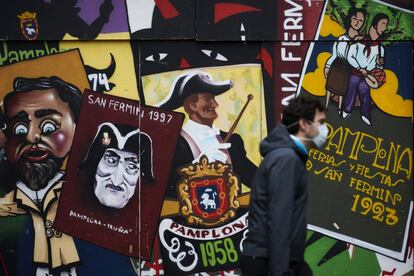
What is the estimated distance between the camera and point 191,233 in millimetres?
6438

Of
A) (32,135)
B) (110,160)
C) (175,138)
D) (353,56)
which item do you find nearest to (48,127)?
(32,135)

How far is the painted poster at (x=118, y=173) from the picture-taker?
6.43m

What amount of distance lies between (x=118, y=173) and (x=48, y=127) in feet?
2.56

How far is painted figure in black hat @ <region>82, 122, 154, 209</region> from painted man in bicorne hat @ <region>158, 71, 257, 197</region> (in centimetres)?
31

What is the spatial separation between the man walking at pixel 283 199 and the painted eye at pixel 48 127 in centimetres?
294

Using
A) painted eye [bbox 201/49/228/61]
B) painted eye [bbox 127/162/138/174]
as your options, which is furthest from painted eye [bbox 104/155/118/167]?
painted eye [bbox 201/49/228/61]

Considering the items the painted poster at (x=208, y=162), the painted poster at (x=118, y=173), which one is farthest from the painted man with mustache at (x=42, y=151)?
the painted poster at (x=208, y=162)

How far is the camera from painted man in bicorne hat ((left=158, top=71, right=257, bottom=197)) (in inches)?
253

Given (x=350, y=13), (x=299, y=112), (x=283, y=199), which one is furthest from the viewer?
(x=350, y=13)

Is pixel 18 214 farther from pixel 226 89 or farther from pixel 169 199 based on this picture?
pixel 226 89

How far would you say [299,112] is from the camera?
4.09 metres

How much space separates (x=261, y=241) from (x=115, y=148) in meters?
2.83

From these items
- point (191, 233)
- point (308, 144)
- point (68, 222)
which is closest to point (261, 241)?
point (308, 144)

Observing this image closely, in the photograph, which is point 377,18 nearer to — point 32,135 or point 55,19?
point 55,19
